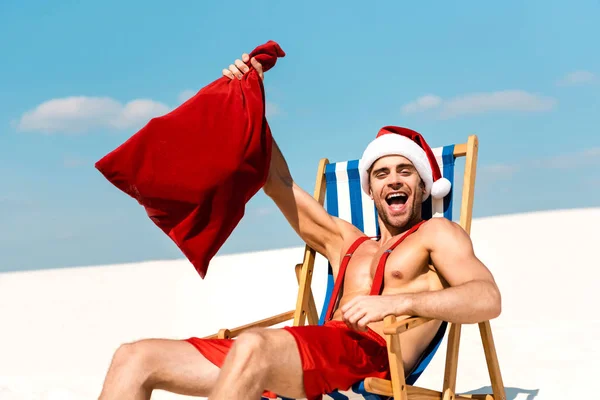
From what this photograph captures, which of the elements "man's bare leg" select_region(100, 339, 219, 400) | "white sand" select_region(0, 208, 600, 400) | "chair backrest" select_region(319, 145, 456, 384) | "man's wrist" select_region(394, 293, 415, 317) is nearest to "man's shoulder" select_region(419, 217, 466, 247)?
"man's wrist" select_region(394, 293, 415, 317)

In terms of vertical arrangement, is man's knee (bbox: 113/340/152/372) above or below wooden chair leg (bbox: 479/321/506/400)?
below

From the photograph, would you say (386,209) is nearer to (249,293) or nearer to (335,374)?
(335,374)

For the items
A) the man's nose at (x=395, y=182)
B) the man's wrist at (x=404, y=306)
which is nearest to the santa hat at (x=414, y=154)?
the man's nose at (x=395, y=182)

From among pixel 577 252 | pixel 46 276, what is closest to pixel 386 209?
pixel 577 252

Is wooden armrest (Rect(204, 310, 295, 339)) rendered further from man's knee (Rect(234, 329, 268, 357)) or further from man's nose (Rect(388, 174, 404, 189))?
man's nose (Rect(388, 174, 404, 189))

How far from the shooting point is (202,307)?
8.43 m

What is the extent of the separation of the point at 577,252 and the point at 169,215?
670 cm

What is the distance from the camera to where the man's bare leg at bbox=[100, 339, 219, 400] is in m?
2.70

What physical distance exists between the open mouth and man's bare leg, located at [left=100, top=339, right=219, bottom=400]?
1.18 metres

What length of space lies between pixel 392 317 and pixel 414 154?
3.71ft

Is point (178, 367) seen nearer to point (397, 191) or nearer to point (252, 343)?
point (252, 343)

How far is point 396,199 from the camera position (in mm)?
3564

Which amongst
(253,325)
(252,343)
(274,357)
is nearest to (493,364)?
(253,325)

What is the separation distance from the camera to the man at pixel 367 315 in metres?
2.64
